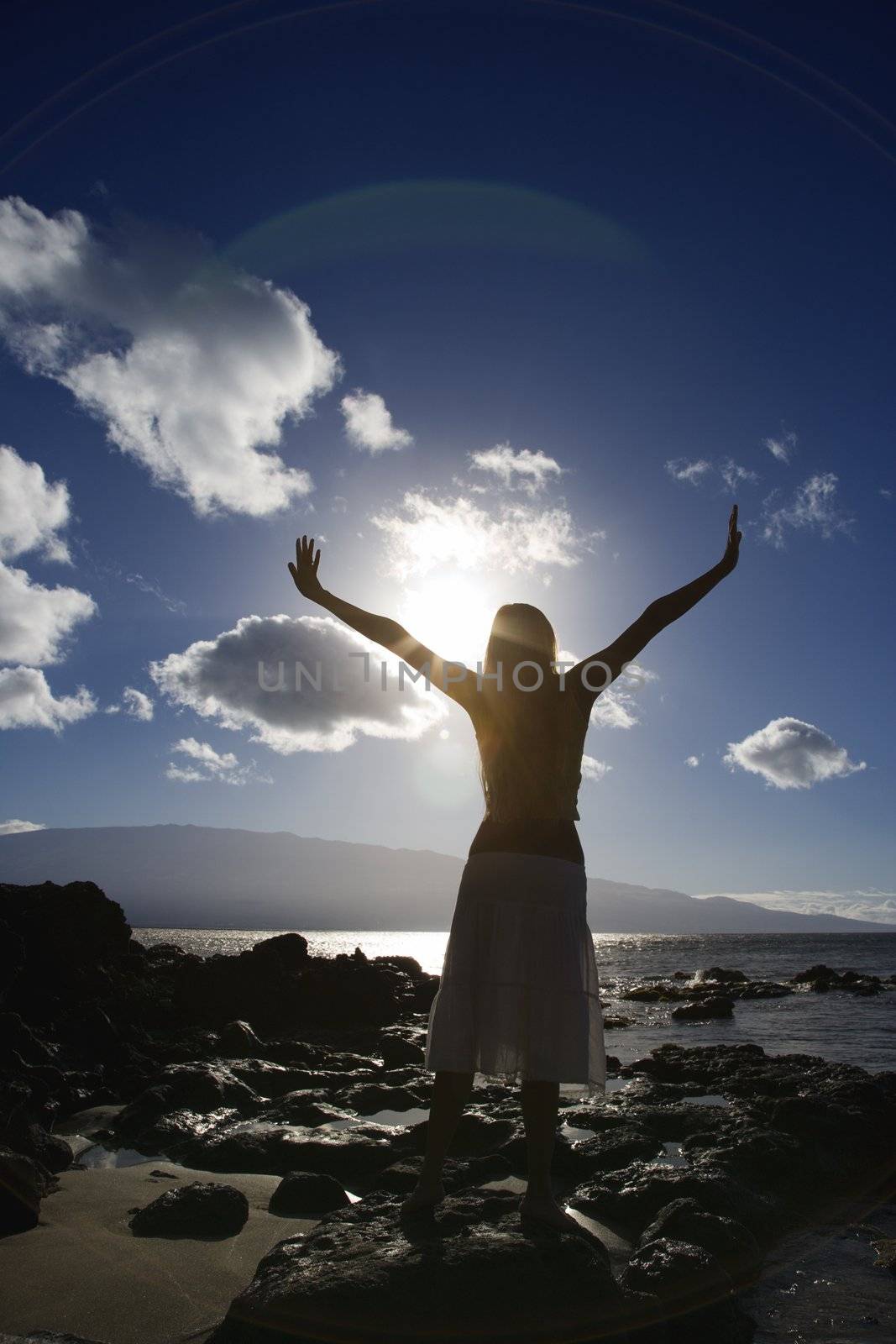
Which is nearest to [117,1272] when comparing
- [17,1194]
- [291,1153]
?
[17,1194]

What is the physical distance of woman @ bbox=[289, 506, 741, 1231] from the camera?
130 inches

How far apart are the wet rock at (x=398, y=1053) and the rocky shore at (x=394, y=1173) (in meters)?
0.05

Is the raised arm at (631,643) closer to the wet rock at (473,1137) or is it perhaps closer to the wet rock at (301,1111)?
the wet rock at (473,1137)

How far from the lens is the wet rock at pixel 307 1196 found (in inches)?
180

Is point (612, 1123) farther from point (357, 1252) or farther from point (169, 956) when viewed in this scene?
point (169, 956)

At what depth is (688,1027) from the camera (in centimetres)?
1830

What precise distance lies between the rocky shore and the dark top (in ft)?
4.94

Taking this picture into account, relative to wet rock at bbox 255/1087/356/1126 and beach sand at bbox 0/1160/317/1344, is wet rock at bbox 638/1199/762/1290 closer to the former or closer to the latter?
beach sand at bbox 0/1160/317/1344

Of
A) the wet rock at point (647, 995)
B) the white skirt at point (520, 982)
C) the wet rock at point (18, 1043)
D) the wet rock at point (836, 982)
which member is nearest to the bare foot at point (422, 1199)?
the white skirt at point (520, 982)

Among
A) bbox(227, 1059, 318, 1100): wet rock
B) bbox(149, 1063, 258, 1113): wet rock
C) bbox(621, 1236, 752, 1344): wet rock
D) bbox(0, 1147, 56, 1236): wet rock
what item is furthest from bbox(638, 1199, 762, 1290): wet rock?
bbox(227, 1059, 318, 1100): wet rock

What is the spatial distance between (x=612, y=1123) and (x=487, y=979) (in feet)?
15.8

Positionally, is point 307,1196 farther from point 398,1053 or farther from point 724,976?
point 724,976

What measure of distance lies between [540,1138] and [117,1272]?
2.06 metres

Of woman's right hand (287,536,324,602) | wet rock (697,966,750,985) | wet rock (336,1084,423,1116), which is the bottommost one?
wet rock (697,966,750,985)
